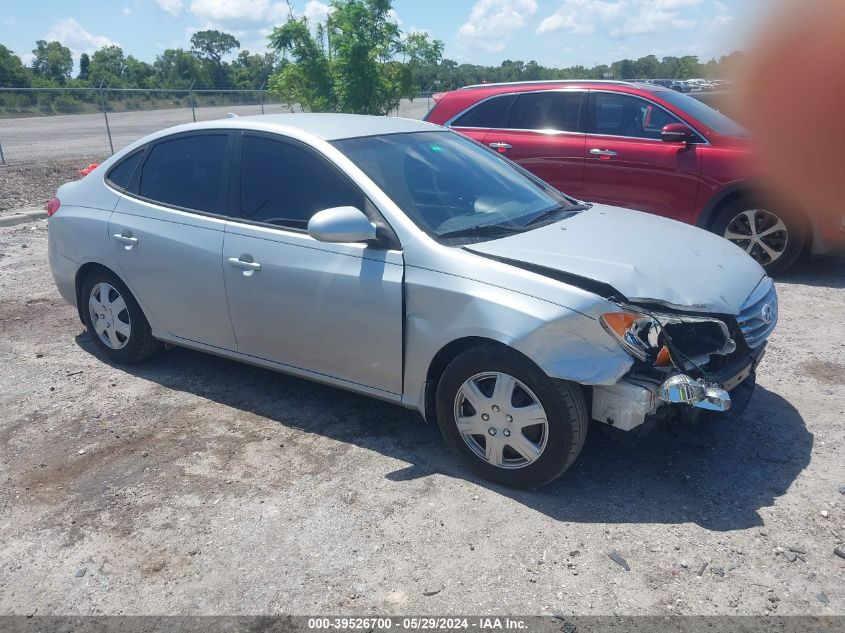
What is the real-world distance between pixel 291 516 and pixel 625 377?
5.43ft

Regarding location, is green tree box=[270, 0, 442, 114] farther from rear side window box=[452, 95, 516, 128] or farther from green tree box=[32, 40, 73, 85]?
green tree box=[32, 40, 73, 85]

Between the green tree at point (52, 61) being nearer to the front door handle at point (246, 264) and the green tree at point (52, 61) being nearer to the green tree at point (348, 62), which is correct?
the green tree at point (348, 62)

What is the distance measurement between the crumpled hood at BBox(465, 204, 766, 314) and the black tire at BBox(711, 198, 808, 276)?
3028mm

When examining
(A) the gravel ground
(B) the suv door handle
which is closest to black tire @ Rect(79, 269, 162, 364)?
(B) the suv door handle

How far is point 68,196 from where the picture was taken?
212 inches

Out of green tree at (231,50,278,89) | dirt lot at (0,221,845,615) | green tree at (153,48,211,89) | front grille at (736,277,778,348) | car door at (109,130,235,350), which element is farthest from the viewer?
green tree at (153,48,211,89)

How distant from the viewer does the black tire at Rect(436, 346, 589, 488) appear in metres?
3.30

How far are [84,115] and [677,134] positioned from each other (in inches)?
768

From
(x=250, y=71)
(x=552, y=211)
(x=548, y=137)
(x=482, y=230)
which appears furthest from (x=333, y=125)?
(x=250, y=71)

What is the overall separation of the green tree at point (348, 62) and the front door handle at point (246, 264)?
9.26 metres

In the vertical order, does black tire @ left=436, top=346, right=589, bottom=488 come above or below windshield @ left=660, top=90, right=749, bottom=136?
below

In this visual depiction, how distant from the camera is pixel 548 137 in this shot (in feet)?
25.8

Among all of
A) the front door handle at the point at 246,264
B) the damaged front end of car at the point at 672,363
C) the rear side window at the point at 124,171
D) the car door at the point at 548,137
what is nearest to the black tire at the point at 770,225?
the car door at the point at 548,137

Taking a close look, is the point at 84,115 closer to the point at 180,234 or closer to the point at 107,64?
the point at 180,234
